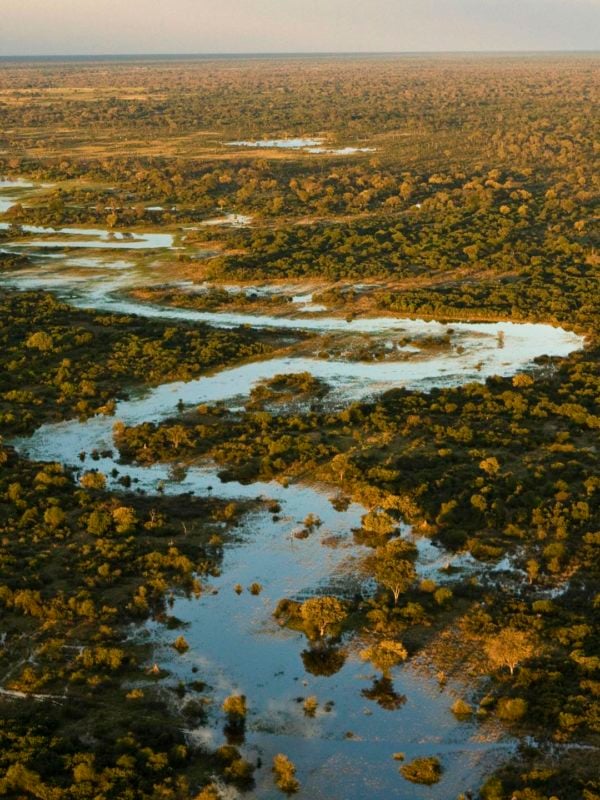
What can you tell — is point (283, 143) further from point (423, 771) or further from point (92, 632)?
point (423, 771)

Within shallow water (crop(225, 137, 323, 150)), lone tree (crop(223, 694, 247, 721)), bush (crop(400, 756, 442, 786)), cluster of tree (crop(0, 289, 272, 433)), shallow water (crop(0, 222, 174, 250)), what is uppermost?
shallow water (crop(225, 137, 323, 150))

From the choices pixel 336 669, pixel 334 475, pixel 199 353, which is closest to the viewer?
pixel 336 669

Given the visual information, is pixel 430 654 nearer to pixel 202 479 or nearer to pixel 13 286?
pixel 202 479

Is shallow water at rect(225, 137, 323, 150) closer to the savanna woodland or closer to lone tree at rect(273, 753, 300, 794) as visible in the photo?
the savanna woodland

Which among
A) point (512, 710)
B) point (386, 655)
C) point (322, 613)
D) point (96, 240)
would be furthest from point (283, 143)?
point (512, 710)


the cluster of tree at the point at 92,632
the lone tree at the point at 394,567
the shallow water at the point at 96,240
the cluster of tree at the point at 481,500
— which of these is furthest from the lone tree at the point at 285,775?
the shallow water at the point at 96,240

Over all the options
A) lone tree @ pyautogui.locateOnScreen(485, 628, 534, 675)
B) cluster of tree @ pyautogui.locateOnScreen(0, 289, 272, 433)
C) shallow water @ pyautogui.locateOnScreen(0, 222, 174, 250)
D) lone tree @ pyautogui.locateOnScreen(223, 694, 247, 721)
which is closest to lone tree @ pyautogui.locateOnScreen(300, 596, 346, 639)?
lone tree @ pyautogui.locateOnScreen(223, 694, 247, 721)

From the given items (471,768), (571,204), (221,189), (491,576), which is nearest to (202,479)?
(491,576)
